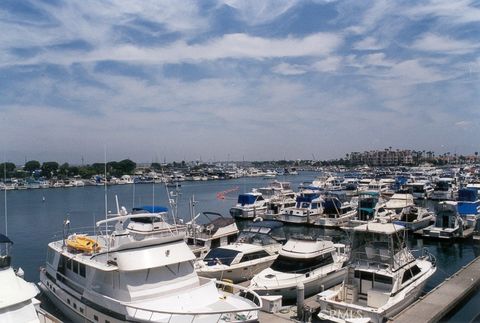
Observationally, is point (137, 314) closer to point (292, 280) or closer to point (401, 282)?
point (292, 280)

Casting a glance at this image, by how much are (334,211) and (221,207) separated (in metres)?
28.4

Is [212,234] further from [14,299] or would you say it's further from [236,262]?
[14,299]

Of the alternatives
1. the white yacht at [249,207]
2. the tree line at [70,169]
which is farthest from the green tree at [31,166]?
the white yacht at [249,207]

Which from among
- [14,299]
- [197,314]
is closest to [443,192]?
[197,314]

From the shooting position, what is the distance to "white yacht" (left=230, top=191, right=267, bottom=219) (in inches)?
2030

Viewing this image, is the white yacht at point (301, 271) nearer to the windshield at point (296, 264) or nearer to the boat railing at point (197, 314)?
the windshield at point (296, 264)

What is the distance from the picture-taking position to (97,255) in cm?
1573

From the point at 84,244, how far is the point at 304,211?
30.3 m

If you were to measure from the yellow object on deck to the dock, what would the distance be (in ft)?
41.1

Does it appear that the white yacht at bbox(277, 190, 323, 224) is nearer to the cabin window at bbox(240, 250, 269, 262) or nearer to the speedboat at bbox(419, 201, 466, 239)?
the speedboat at bbox(419, 201, 466, 239)

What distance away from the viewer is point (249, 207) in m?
51.8

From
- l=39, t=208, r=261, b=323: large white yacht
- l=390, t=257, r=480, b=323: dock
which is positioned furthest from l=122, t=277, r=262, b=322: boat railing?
l=390, t=257, r=480, b=323: dock

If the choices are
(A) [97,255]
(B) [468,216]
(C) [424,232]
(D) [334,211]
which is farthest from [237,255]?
(B) [468,216]

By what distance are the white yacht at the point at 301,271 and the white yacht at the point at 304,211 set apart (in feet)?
76.3
